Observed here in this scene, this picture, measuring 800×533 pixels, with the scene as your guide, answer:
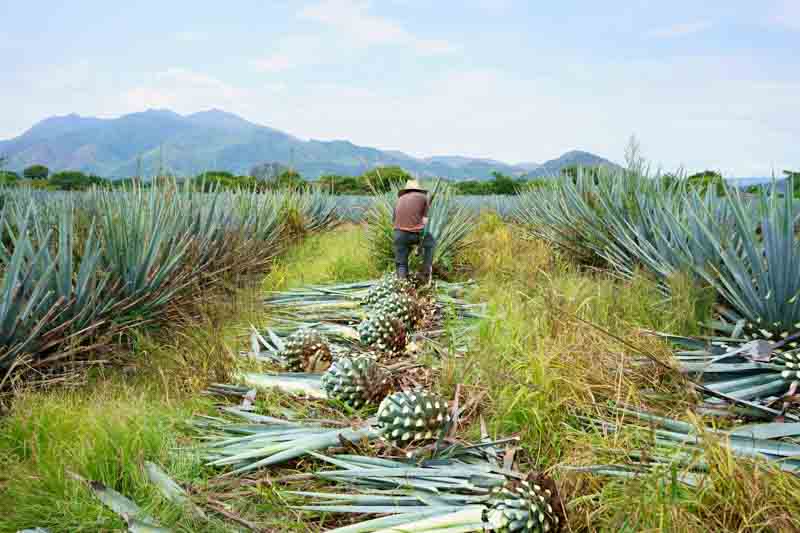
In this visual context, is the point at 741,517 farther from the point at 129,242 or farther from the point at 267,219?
the point at 267,219

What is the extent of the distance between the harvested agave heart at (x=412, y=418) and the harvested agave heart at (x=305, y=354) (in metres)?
1.28

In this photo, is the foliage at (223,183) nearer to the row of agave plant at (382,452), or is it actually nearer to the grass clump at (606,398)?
the row of agave plant at (382,452)

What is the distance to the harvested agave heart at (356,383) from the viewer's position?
2938 millimetres

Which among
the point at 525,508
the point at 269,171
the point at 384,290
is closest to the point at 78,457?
the point at 525,508

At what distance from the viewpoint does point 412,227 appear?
6.13 meters

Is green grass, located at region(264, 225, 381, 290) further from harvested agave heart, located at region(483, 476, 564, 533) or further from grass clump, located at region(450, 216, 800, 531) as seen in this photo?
harvested agave heart, located at region(483, 476, 564, 533)

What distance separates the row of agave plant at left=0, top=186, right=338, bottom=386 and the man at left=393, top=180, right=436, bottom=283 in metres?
1.83

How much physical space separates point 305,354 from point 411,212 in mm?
2816

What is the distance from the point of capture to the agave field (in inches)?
76.9

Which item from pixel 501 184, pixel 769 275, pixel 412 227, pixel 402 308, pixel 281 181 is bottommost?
pixel 402 308

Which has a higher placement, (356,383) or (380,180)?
(380,180)

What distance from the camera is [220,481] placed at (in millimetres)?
2311

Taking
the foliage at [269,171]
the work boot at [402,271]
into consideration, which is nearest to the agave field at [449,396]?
the work boot at [402,271]

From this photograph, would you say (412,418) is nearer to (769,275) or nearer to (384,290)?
(769,275)
